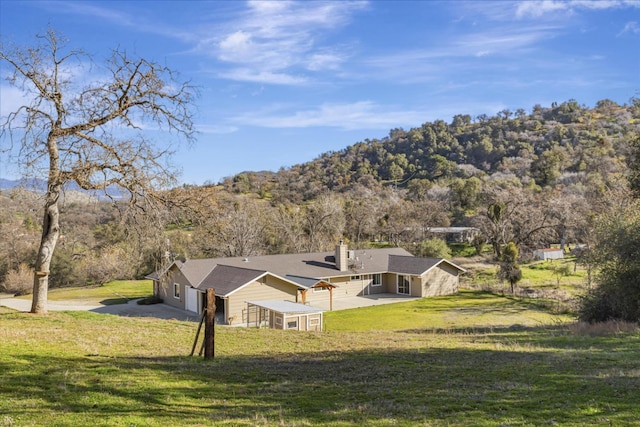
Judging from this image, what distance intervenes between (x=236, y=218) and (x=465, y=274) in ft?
76.5

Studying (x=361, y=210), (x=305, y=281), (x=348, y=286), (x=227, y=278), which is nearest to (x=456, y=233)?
(x=361, y=210)

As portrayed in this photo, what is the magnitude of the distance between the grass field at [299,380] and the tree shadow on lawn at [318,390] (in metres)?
0.02

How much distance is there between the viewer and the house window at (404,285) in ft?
134

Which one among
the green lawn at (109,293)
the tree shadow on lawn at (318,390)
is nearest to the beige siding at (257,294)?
the green lawn at (109,293)

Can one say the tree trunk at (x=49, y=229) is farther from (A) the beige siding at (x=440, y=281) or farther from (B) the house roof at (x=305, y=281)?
(A) the beige siding at (x=440, y=281)

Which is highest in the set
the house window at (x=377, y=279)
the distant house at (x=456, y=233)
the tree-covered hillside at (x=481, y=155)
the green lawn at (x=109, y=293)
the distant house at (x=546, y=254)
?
the tree-covered hillside at (x=481, y=155)

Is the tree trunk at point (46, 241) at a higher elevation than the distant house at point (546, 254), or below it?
higher

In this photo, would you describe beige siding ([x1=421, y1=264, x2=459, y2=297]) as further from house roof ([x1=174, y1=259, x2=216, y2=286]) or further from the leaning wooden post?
the leaning wooden post

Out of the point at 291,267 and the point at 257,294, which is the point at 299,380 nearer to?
the point at 257,294

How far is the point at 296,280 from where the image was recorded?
35938 millimetres

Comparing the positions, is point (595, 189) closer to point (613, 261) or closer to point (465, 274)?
point (465, 274)

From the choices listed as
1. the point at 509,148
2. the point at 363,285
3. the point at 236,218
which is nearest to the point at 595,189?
the point at 363,285

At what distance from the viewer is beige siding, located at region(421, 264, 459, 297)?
39.8 meters

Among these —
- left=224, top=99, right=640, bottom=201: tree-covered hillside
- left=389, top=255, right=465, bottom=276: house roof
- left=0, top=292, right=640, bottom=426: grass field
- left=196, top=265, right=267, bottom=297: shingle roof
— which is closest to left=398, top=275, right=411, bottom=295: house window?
left=389, top=255, right=465, bottom=276: house roof
